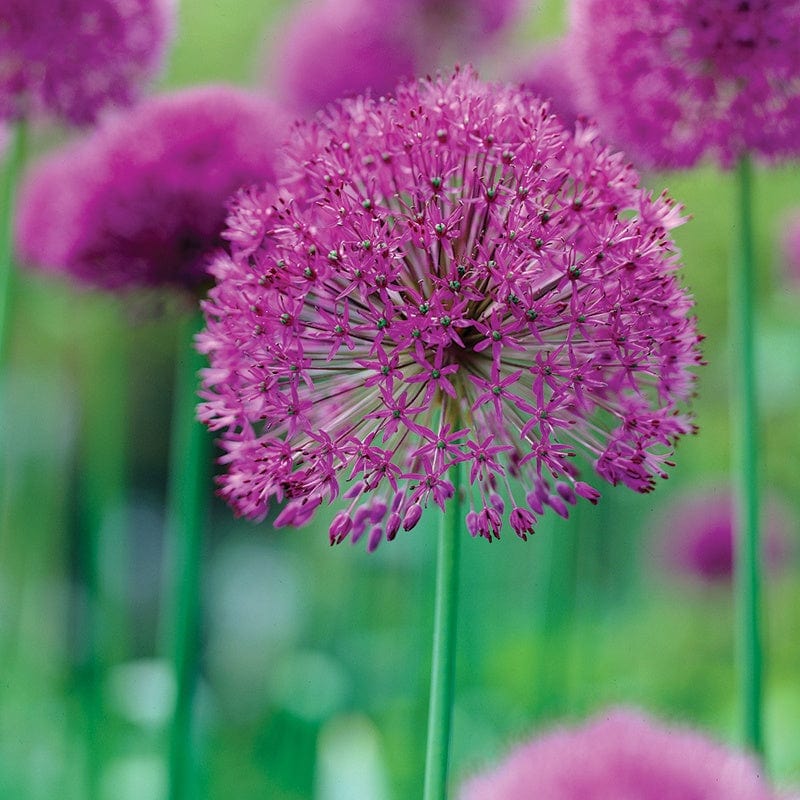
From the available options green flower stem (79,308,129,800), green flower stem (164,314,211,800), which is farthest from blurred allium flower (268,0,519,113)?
green flower stem (79,308,129,800)

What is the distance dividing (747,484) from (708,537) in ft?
5.61

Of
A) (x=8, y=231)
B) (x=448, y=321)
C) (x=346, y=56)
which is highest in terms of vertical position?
(x=346, y=56)

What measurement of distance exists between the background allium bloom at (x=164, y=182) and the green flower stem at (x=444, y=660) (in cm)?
59

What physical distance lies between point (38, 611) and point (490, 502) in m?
1.94

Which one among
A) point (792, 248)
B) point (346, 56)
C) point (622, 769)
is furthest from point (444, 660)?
point (792, 248)

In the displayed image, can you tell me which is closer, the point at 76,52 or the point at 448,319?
the point at 448,319

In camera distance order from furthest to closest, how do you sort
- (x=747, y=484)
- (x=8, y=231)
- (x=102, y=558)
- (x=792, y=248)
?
(x=792, y=248)
(x=102, y=558)
(x=8, y=231)
(x=747, y=484)

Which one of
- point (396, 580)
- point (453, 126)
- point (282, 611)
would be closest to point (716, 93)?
point (453, 126)

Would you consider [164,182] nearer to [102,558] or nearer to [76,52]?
[76,52]

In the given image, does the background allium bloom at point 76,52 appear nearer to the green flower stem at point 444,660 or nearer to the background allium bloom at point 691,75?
the background allium bloom at point 691,75

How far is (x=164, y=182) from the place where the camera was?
1.21 m

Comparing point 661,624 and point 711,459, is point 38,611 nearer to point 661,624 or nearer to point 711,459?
point 661,624

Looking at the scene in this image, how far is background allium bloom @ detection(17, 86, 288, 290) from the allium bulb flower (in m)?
0.33

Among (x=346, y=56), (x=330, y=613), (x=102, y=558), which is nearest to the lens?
(x=346, y=56)
